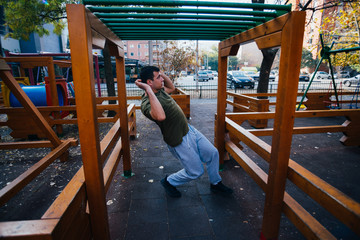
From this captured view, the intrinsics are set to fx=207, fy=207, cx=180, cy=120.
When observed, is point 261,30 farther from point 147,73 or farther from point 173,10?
point 147,73

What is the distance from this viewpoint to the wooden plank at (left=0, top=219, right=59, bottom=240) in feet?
3.67

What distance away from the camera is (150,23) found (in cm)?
233

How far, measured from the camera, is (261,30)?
2.13 meters

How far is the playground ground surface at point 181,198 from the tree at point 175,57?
11.2 m

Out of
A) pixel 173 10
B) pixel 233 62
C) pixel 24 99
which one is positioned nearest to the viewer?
pixel 173 10

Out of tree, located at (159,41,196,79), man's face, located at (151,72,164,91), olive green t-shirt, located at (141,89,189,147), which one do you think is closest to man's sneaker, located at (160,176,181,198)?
olive green t-shirt, located at (141,89,189,147)

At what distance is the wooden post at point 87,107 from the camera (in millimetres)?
1494

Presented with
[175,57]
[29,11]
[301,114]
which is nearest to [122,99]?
[301,114]

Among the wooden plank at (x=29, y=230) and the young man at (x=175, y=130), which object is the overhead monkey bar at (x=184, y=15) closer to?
the young man at (x=175, y=130)

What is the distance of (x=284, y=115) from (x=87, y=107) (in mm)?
1623

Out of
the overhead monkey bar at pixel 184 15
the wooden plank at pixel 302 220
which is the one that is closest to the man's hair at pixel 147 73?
the overhead monkey bar at pixel 184 15

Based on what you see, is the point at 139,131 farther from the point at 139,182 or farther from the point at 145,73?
the point at 145,73

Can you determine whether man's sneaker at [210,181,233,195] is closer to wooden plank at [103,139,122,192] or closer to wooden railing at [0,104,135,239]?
wooden plank at [103,139,122,192]

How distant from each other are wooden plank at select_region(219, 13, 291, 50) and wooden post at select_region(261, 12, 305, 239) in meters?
0.07
